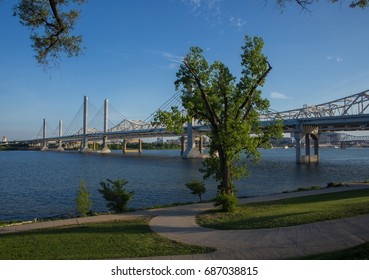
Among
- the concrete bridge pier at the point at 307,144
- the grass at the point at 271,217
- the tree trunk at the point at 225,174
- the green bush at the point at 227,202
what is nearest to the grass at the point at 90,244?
the grass at the point at 271,217

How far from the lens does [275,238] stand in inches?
329

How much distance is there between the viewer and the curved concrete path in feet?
23.5

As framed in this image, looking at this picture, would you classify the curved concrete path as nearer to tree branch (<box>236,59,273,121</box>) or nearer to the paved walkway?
the paved walkway

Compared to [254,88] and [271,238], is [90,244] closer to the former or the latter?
[271,238]

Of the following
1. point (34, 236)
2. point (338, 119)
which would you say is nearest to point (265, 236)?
point (34, 236)

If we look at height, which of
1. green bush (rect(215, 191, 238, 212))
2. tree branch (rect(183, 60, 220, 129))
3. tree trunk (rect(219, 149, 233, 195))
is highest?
tree branch (rect(183, 60, 220, 129))

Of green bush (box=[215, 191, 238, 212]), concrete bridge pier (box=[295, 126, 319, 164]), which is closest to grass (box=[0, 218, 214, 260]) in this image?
green bush (box=[215, 191, 238, 212])

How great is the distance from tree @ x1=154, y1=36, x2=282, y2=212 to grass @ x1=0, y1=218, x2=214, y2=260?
15.4ft

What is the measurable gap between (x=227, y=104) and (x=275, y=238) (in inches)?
278

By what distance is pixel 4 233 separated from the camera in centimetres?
1062

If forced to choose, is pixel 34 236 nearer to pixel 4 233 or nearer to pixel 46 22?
pixel 4 233

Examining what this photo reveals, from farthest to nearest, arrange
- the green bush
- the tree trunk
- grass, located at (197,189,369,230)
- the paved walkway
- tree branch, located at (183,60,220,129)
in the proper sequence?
the tree trunk, tree branch, located at (183,60,220,129), the green bush, grass, located at (197,189,369,230), the paved walkway

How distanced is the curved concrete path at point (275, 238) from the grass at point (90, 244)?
567mm

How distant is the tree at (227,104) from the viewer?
13281 millimetres
